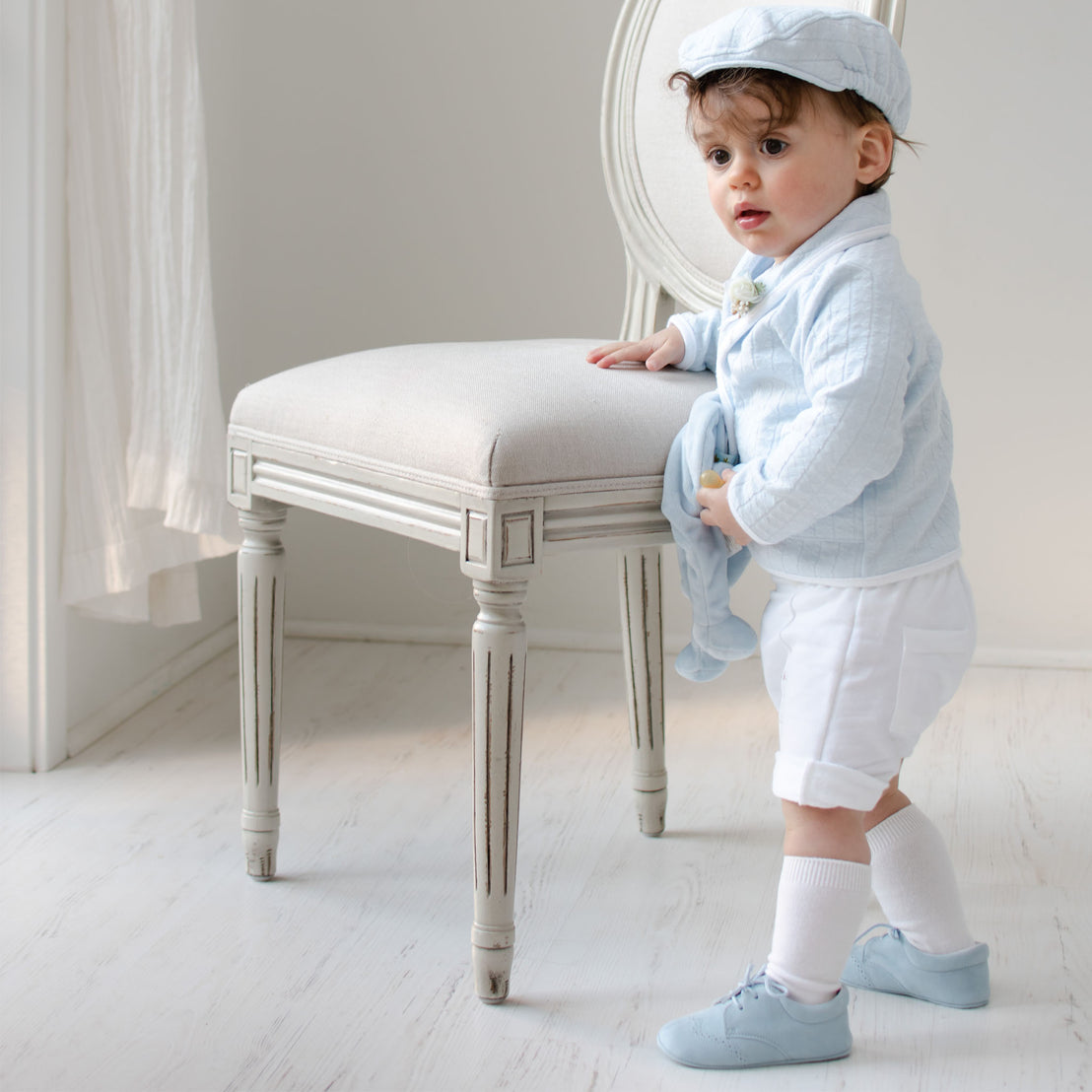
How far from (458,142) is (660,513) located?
1132 millimetres

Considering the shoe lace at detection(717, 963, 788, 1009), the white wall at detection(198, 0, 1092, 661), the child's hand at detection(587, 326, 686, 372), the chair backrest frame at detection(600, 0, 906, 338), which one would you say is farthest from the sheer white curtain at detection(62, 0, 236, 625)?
the shoe lace at detection(717, 963, 788, 1009)

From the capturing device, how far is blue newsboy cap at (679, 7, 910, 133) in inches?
38.7

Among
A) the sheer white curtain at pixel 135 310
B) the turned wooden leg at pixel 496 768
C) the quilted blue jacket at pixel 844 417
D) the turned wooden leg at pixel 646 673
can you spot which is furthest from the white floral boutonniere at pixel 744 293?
the sheer white curtain at pixel 135 310

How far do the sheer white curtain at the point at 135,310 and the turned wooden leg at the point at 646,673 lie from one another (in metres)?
0.56

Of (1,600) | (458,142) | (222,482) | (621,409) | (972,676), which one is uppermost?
(458,142)

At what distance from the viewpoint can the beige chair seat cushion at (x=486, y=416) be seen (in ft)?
3.41

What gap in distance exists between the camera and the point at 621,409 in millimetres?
1097

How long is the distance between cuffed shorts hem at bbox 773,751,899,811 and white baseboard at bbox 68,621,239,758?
0.99m

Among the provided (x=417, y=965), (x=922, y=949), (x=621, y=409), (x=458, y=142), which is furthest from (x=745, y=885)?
(x=458, y=142)

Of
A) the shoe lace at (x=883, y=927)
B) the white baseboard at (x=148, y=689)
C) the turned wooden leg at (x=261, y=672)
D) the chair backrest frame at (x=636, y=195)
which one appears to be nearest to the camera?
the shoe lace at (x=883, y=927)

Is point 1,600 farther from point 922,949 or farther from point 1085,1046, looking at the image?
point 1085,1046

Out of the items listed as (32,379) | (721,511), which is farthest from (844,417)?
(32,379)

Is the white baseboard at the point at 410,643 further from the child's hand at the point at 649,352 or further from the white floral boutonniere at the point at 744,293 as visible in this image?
the white floral boutonniere at the point at 744,293

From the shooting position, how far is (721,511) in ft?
3.47
